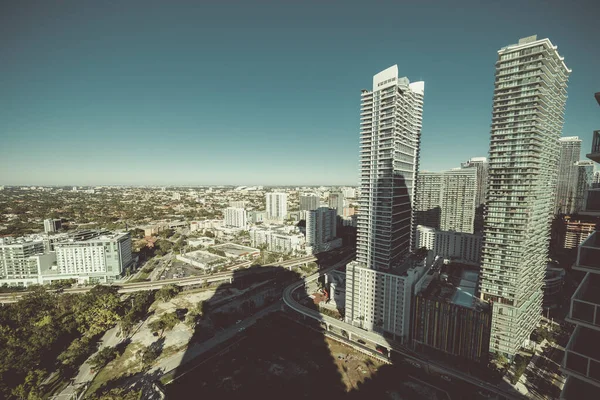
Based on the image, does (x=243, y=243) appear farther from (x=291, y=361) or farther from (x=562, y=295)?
(x=562, y=295)

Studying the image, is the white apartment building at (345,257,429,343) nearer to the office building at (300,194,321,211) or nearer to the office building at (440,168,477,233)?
the office building at (440,168,477,233)

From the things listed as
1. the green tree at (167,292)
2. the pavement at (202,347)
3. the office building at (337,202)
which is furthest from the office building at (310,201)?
the pavement at (202,347)

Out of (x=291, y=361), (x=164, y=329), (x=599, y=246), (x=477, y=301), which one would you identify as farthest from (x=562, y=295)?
(x=164, y=329)

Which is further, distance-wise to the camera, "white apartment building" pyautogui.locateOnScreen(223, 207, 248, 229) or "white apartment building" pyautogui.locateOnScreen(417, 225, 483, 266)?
"white apartment building" pyautogui.locateOnScreen(223, 207, 248, 229)

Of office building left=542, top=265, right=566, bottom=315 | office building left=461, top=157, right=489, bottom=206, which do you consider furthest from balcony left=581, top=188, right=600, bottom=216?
office building left=461, top=157, right=489, bottom=206

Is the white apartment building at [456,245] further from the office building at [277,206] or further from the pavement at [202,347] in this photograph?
the office building at [277,206]

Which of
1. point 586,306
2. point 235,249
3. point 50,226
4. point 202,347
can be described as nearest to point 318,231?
point 235,249

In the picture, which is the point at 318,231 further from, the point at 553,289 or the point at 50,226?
the point at 50,226
